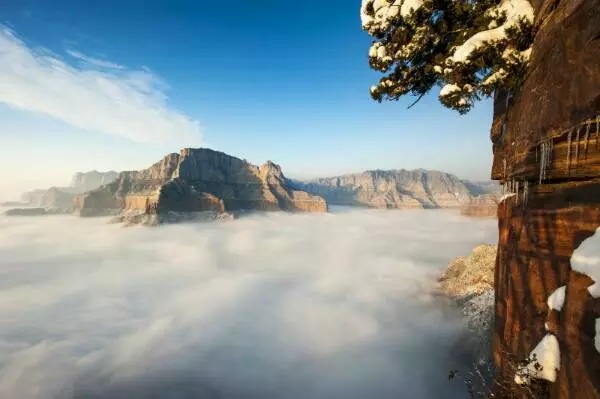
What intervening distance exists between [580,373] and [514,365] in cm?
300

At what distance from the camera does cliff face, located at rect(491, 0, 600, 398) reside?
8672mm

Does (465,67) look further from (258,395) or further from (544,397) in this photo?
(258,395)

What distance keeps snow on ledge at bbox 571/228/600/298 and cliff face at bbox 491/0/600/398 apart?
0.19 m

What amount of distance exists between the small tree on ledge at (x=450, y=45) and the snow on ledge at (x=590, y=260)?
20.0ft

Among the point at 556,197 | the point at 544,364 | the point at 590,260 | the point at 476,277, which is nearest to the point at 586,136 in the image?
the point at 556,197

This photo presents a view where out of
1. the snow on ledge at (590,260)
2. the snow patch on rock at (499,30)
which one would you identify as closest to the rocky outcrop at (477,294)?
the snow on ledge at (590,260)

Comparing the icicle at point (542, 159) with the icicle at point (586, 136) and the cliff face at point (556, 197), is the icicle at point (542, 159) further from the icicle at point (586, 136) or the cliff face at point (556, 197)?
the icicle at point (586, 136)

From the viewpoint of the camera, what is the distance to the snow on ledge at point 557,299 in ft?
31.4

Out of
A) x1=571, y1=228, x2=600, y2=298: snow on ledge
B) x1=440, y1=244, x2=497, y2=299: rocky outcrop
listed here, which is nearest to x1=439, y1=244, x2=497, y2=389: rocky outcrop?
x1=440, y1=244, x2=497, y2=299: rocky outcrop

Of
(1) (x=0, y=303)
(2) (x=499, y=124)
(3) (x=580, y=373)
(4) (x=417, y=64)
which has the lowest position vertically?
(1) (x=0, y=303)

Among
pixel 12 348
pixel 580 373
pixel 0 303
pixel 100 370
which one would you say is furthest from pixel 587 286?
pixel 0 303

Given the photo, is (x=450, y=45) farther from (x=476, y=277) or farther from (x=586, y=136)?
(x=476, y=277)

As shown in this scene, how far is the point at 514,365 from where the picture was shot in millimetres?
11102

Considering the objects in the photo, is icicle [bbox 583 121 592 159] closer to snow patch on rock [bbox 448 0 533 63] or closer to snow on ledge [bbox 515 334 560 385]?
snow patch on rock [bbox 448 0 533 63]
